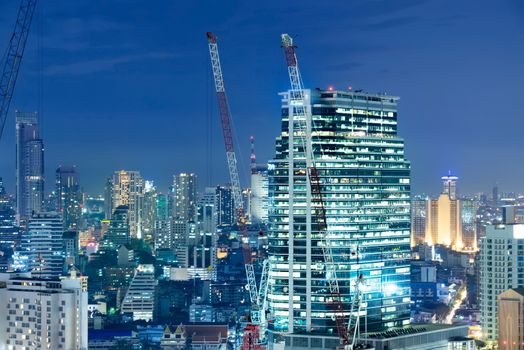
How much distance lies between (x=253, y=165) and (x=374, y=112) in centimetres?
1489

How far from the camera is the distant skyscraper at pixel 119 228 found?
60.2 meters

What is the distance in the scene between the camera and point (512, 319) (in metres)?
26.8

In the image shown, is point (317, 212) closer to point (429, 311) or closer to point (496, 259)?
point (496, 259)

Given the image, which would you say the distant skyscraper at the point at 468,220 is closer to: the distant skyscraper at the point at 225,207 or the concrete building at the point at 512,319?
the distant skyscraper at the point at 225,207

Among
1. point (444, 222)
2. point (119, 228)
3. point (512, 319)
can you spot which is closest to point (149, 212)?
point (119, 228)

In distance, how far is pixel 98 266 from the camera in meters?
54.5

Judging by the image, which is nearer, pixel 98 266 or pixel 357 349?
pixel 357 349

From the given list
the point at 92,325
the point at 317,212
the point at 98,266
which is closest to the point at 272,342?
the point at 317,212

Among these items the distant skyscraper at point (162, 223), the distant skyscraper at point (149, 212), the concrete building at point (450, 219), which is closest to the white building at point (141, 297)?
the distant skyscraper at point (162, 223)

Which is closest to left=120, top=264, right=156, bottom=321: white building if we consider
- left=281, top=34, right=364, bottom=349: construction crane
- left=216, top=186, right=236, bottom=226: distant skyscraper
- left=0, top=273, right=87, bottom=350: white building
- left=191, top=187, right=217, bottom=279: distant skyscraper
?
left=191, top=187, right=217, bottom=279: distant skyscraper

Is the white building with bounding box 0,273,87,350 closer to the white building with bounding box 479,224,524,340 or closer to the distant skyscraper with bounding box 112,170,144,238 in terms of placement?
the white building with bounding box 479,224,524,340

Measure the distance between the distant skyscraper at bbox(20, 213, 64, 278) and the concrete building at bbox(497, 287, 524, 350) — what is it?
26.3 m

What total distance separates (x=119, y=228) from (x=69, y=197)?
3919mm

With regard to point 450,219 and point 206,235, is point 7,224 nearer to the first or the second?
point 206,235
